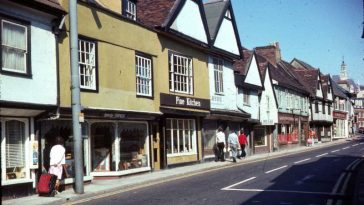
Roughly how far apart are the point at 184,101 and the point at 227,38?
7.69 m

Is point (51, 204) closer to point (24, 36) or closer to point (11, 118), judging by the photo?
point (11, 118)

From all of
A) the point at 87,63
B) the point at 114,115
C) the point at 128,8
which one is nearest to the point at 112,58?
the point at 87,63

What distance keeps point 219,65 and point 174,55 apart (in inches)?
237

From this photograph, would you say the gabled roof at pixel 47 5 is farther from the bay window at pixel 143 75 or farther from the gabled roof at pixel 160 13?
the gabled roof at pixel 160 13

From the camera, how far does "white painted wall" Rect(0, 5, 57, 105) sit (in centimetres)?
1283

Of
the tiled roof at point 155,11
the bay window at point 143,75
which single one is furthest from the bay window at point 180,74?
the bay window at point 143,75

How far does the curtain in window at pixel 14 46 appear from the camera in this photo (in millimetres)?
12930

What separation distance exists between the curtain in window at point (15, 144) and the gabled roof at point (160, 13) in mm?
9802

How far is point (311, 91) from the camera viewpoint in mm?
55062

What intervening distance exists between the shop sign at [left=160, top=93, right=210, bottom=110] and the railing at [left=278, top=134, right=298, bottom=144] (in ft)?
59.9

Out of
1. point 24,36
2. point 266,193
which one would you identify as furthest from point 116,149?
point 266,193

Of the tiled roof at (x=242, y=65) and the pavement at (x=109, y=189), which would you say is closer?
the pavement at (x=109, y=189)

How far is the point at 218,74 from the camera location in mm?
28047

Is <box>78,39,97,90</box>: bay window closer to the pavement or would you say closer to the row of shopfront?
the row of shopfront
